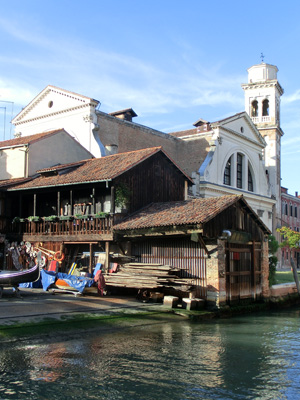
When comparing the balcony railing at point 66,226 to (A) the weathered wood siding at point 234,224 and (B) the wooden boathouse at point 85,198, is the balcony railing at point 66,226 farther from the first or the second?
(A) the weathered wood siding at point 234,224

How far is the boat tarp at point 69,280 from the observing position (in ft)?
56.7

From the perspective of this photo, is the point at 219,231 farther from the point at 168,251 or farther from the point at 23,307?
the point at 23,307

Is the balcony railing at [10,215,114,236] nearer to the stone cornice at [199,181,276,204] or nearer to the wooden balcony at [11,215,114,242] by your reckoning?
the wooden balcony at [11,215,114,242]

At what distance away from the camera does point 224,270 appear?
656 inches

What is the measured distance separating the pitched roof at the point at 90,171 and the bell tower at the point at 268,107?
26.7 m

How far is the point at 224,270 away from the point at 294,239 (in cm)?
2413

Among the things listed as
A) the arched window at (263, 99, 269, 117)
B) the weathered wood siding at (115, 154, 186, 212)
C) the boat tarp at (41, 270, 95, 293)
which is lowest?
→ the boat tarp at (41, 270, 95, 293)

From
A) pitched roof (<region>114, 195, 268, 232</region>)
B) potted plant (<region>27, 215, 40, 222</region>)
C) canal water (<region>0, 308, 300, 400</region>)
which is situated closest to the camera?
canal water (<region>0, 308, 300, 400</region>)

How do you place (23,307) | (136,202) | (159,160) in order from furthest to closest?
(159,160), (136,202), (23,307)

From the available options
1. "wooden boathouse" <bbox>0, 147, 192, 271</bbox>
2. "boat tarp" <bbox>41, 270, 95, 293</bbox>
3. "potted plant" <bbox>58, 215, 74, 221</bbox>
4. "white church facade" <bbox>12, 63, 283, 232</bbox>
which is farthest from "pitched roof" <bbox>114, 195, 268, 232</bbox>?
"white church facade" <bbox>12, 63, 283, 232</bbox>

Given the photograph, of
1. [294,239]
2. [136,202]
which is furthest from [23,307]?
[294,239]

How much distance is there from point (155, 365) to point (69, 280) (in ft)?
29.3

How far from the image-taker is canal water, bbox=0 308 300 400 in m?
7.74

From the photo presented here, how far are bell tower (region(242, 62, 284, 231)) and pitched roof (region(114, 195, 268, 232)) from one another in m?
27.7
